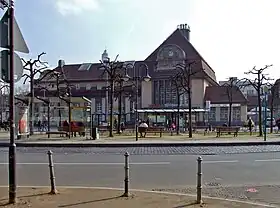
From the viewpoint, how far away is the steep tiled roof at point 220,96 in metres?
76.4

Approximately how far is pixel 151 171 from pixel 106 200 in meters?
5.26

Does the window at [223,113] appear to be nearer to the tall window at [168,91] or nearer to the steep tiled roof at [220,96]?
the steep tiled roof at [220,96]

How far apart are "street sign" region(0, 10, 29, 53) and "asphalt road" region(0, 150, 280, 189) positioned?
3936 mm

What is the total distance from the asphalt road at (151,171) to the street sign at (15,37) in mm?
3936

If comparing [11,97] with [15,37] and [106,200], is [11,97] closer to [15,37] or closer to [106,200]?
[15,37]

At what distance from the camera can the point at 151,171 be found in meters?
13.2

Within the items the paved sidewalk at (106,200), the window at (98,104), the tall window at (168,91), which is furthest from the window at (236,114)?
the paved sidewalk at (106,200)

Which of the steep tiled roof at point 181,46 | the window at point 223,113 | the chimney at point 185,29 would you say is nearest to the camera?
the window at point 223,113

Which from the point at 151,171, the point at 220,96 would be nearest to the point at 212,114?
the point at 220,96

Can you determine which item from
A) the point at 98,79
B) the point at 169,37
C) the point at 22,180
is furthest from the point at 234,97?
the point at 22,180

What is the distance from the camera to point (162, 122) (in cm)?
6338

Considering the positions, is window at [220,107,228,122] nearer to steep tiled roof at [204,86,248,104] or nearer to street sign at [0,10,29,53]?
steep tiled roof at [204,86,248,104]

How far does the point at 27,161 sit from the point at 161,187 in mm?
7527

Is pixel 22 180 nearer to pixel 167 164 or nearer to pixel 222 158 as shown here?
pixel 167 164
